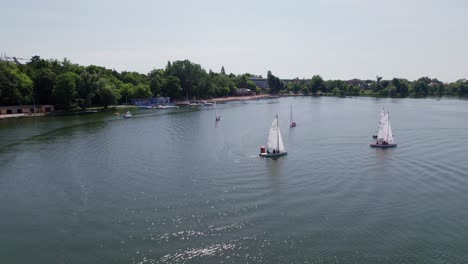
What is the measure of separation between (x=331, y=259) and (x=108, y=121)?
3145 inches

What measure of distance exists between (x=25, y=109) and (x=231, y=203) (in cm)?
9562

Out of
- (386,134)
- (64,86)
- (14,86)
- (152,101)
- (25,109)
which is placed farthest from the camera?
(152,101)

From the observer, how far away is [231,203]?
1289 inches

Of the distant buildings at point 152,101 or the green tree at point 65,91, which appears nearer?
the green tree at point 65,91

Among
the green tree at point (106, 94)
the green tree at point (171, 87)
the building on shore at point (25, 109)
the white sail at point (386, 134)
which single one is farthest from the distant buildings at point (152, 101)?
the white sail at point (386, 134)

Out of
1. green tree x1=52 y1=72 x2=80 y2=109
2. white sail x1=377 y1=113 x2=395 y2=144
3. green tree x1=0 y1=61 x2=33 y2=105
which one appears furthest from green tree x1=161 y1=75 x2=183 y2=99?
white sail x1=377 y1=113 x2=395 y2=144

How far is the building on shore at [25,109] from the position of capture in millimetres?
103562

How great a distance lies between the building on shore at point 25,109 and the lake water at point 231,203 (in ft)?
162

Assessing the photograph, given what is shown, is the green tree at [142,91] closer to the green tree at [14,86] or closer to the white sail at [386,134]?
the green tree at [14,86]

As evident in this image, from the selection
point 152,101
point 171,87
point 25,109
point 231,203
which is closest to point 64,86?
point 25,109

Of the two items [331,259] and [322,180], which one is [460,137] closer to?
[322,180]

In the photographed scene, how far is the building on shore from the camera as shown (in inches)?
4077

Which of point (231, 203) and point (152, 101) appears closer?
point (231, 203)

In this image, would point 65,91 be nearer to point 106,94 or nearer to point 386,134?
point 106,94
